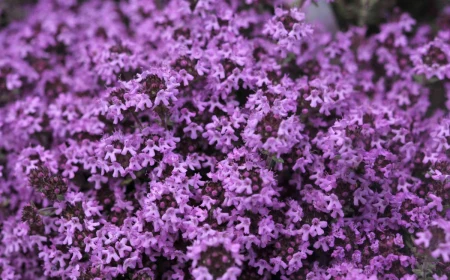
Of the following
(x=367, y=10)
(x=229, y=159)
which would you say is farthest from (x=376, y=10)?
(x=229, y=159)

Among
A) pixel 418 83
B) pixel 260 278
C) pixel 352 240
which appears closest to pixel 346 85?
pixel 418 83

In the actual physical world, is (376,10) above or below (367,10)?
above

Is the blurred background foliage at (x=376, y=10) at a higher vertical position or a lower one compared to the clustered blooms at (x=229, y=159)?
higher

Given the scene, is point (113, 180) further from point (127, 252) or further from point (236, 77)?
point (236, 77)

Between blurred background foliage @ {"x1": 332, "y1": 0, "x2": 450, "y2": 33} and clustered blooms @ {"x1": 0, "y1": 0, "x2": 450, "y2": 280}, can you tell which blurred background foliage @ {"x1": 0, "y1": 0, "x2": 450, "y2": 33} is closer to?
blurred background foliage @ {"x1": 332, "y1": 0, "x2": 450, "y2": 33}

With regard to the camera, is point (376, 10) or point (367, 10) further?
point (376, 10)

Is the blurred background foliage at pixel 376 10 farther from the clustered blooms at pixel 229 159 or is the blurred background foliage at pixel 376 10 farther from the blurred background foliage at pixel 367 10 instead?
the clustered blooms at pixel 229 159

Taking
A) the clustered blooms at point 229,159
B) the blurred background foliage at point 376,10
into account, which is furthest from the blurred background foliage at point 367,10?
the clustered blooms at point 229,159

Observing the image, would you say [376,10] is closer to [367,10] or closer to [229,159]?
[367,10]

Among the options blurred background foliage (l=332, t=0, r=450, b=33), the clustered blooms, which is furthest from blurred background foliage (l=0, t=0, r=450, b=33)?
the clustered blooms
